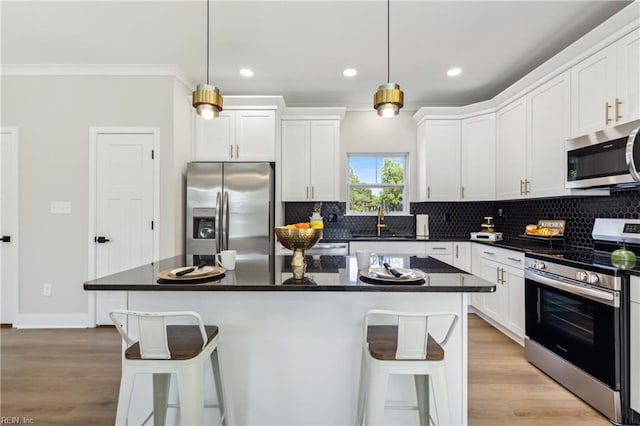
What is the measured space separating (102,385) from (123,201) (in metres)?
1.89

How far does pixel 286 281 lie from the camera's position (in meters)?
1.49

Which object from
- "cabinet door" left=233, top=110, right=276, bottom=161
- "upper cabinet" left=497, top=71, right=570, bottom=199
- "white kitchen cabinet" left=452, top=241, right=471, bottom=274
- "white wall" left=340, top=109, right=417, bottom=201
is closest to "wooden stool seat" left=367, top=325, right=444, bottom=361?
"upper cabinet" left=497, top=71, right=570, bottom=199

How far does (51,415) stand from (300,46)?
11.0ft

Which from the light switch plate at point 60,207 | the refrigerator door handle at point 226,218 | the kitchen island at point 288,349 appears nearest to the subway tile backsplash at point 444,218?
the refrigerator door handle at point 226,218

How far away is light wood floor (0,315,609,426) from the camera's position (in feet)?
6.47

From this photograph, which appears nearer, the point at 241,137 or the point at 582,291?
the point at 582,291

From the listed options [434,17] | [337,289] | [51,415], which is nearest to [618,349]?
[337,289]

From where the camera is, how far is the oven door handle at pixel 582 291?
6.14ft

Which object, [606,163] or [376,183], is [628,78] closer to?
[606,163]

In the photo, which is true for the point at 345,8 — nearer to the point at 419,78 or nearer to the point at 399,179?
the point at 419,78

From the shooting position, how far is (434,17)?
2.49 meters

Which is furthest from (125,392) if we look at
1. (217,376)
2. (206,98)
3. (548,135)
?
(548,135)

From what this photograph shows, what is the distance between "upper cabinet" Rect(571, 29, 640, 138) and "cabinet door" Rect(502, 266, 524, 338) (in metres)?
1.31

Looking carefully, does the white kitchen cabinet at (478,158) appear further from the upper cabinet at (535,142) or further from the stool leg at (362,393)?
the stool leg at (362,393)
